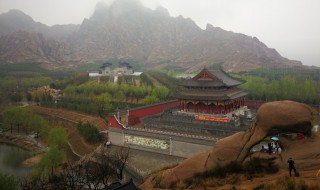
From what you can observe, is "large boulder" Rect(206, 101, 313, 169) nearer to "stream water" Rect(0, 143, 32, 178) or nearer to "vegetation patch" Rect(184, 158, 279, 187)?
"vegetation patch" Rect(184, 158, 279, 187)

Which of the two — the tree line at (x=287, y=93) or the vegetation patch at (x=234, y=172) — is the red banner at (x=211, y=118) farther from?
the tree line at (x=287, y=93)

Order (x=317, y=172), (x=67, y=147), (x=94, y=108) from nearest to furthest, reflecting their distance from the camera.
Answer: (x=317, y=172) < (x=67, y=147) < (x=94, y=108)

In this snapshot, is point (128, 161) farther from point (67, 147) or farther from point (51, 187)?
point (67, 147)

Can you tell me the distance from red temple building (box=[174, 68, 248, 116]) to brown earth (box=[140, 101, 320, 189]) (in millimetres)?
19353

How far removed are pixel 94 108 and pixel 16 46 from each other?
119314mm

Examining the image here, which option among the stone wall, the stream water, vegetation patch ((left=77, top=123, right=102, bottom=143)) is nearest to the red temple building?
the stone wall

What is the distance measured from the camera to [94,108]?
55.8 metres

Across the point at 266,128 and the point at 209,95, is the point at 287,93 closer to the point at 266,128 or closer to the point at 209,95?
the point at 209,95

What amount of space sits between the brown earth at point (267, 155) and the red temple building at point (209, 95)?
19.4 meters

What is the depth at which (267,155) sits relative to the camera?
1686 centimetres

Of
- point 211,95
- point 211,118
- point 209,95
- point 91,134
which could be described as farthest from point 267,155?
point 91,134

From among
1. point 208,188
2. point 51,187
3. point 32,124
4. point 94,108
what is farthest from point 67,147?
point 208,188

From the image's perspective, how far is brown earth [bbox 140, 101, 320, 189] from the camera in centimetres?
1527

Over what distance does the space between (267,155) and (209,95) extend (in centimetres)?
2131
